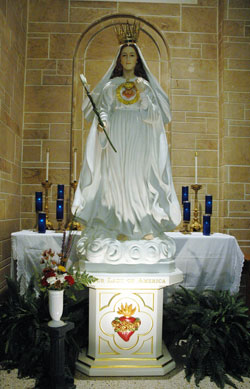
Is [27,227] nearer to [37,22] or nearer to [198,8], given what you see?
[37,22]

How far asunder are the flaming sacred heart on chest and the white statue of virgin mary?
61cm

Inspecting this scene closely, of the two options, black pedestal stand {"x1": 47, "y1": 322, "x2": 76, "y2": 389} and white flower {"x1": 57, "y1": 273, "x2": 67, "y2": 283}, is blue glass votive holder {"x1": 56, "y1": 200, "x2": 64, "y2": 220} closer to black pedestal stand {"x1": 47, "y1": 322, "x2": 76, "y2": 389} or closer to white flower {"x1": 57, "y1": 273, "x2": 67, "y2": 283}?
white flower {"x1": 57, "y1": 273, "x2": 67, "y2": 283}

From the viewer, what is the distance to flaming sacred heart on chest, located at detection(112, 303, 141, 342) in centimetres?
284

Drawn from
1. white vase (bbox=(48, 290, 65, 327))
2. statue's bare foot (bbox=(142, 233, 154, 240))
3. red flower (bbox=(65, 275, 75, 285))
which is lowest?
white vase (bbox=(48, 290, 65, 327))

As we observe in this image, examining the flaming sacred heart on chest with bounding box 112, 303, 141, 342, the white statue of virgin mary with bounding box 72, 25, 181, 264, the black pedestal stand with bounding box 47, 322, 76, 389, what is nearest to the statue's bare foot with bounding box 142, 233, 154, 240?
the white statue of virgin mary with bounding box 72, 25, 181, 264

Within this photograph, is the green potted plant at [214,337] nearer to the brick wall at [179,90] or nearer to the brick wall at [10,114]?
the brick wall at [179,90]

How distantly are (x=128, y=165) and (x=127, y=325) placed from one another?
4.50 ft

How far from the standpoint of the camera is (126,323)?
2.85 metres

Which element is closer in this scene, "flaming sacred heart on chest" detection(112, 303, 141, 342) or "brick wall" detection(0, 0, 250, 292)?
"flaming sacred heart on chest" detection(112, 303, 141, 342)

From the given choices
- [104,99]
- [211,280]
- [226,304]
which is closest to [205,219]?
[211,280]

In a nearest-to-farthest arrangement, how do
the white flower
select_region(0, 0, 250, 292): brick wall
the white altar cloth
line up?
the white flower → the white altar cloth → select_region(0, 0, 250, 292): brick wall

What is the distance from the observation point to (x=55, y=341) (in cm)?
247

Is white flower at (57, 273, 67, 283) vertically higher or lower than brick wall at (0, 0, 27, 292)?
lower

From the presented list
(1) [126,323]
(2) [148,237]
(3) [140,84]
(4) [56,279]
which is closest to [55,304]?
(4) [56,279]
